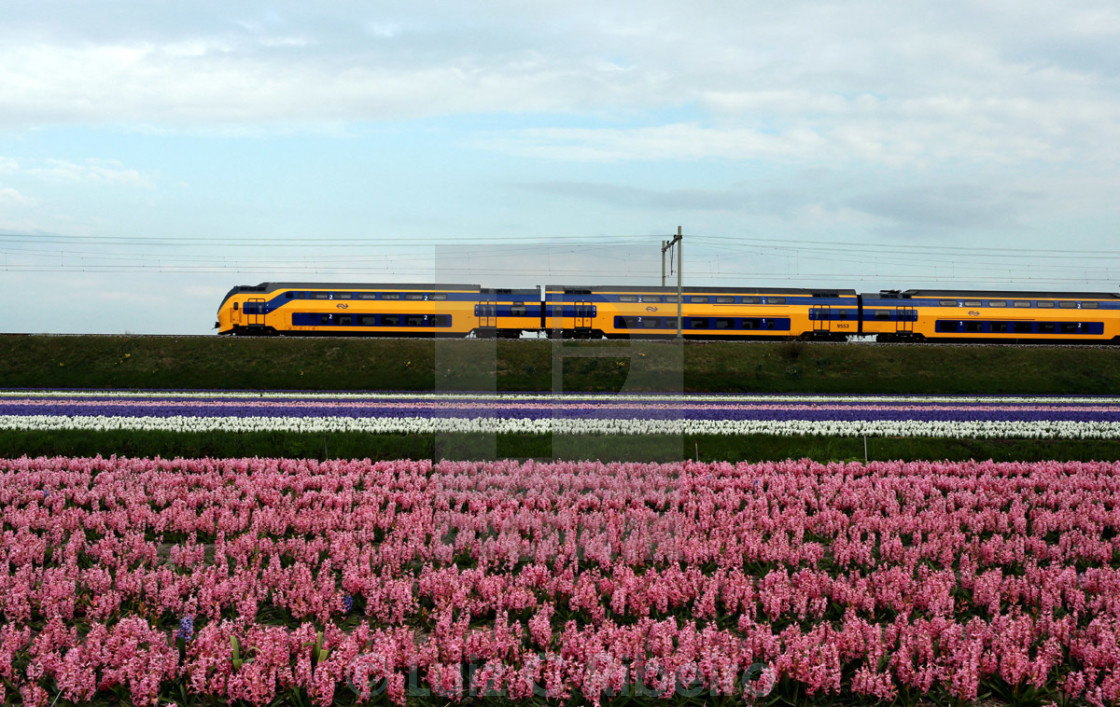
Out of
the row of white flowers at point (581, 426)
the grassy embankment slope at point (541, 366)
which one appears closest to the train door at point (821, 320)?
the grassy embankment slope at point (541, 366)

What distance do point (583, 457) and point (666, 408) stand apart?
9341 millimetres

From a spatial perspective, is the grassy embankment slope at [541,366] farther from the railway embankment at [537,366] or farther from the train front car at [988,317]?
the train front car at [988,317]

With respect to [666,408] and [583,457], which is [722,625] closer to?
[583,457]

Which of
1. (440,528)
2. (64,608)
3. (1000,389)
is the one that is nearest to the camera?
(64,608)

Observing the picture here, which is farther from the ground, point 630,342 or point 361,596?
point 630,342

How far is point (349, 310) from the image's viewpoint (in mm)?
46656

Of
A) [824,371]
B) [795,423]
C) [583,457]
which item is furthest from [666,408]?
[824,371]

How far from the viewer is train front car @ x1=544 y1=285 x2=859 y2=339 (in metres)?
47.8

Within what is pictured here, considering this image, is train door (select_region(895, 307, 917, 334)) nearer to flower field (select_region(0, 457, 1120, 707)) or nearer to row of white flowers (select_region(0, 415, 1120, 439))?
row of white flowers (select_region(0, 415, 1120, 439))

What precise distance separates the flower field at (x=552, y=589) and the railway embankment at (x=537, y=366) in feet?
78.3

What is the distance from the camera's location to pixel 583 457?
16281 mm

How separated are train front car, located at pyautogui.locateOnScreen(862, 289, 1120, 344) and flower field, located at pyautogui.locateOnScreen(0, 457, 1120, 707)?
37053 mm

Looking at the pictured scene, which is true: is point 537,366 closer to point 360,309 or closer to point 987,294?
point 360,309

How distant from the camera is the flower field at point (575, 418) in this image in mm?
19109
